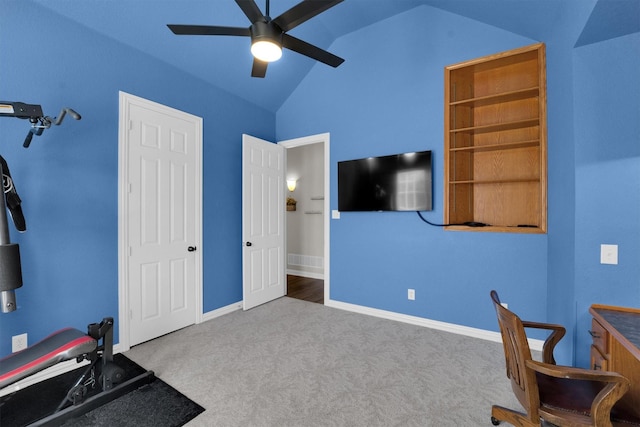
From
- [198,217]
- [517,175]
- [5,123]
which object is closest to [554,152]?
[517,175]

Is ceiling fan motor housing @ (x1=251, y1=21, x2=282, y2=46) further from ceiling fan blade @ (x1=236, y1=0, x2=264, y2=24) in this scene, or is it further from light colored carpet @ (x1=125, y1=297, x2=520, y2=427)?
light colored carpet @ (x1=125, y1=297, x2=520, y2=427)

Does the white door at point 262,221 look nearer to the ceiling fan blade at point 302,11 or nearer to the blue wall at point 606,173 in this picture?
the ceiling fan blade at point 302,11

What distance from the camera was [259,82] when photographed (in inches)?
148

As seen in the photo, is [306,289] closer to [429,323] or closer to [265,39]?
[429,323]

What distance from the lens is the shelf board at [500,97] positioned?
265 centimetres

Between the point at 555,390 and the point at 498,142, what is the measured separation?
233 centimetres

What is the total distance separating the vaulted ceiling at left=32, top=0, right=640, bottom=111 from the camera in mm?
1702

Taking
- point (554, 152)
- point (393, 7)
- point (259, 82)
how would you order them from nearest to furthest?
point (554, 152), point (393, 7), point (259, 82)

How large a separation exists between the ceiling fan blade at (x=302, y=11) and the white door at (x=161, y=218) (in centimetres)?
192

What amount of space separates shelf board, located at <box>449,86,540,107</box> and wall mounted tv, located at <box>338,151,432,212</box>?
2.08 ft

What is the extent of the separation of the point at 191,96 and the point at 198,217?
1.42 meters

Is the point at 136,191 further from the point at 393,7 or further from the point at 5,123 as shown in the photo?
the point at 393,7

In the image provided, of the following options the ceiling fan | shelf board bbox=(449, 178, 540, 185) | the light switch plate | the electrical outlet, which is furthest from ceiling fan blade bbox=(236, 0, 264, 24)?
the electrical outlet

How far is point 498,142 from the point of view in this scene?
2.94 meters
